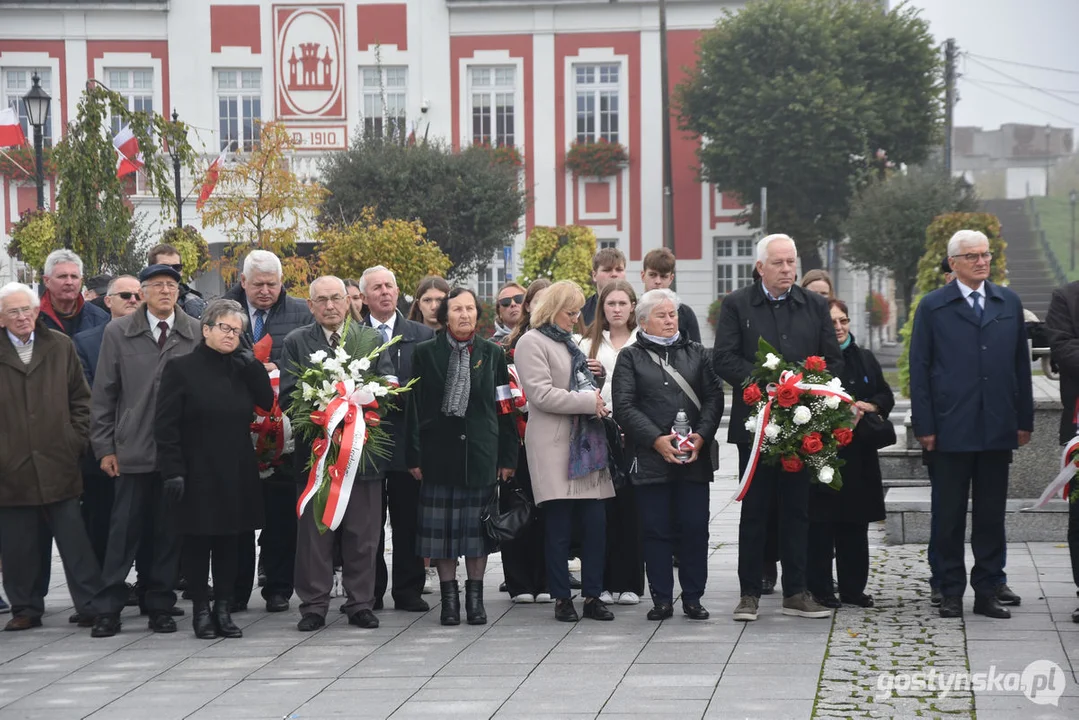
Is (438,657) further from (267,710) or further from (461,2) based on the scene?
(461,2)

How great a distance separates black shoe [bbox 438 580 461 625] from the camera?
8.55 meters

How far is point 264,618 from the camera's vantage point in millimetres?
9016

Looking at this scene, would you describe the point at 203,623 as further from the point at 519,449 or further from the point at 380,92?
the point at 380,92

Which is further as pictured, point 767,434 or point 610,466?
point 610,466

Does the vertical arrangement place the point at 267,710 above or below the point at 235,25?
below

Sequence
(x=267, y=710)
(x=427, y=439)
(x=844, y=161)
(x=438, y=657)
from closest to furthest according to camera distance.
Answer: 1. (x=267, y=710)
2. (x=438, y=657)
3. (x=427, y=439)
4. (x=844, y=161)

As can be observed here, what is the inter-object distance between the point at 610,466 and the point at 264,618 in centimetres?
230

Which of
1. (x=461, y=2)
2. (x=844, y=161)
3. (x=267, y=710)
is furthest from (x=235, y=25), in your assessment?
(x=267, y=710)

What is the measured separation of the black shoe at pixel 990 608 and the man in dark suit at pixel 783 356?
2.66ft

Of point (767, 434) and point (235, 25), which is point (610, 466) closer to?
point (767, 434)

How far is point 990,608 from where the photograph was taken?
8.17 m

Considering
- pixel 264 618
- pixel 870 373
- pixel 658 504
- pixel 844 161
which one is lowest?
pixel 264 618

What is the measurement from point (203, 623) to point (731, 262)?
121 feet

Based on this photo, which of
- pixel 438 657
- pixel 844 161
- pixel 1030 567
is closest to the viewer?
pixel 438 657
